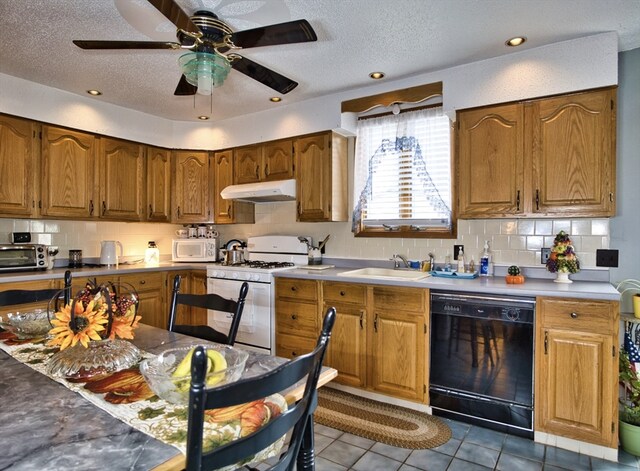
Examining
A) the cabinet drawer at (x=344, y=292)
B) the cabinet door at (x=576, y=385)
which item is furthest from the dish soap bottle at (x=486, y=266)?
the cabinet drawer at (x=344, y=292)

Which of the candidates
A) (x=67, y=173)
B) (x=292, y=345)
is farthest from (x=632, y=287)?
(x=67, y=173)

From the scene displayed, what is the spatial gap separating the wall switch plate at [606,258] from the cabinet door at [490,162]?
0.59 m

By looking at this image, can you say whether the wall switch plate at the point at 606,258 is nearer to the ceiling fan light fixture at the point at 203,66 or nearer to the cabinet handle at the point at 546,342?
the cabinet handle at the point at 546,342

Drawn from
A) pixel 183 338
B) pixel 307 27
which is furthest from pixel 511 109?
pixel 183 338

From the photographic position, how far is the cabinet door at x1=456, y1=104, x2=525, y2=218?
2.64 metres

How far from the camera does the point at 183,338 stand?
163cm

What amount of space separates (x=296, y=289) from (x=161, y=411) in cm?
225

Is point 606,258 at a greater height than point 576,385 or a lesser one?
greater

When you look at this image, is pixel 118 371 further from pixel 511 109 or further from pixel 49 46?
pixel 511 109

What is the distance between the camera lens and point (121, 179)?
3824 mm

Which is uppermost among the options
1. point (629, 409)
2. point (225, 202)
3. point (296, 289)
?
point (225, 202)

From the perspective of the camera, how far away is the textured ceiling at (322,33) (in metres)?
2.12

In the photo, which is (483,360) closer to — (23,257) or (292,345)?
(292,345)

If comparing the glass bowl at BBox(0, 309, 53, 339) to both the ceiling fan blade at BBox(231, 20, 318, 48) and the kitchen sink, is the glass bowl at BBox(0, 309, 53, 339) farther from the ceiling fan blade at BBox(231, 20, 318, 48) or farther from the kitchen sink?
the kitchen sink
